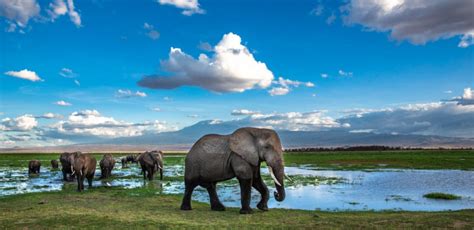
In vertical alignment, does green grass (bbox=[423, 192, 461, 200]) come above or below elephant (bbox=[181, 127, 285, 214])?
below

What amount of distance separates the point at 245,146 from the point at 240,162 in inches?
24.3

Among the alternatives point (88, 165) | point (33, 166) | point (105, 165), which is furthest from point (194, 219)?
point (33, 166)

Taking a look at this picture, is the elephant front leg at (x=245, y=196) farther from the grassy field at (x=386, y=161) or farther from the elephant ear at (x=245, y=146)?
the grassy field at (x=386, y=161)

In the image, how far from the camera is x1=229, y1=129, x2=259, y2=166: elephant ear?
14.6 meters

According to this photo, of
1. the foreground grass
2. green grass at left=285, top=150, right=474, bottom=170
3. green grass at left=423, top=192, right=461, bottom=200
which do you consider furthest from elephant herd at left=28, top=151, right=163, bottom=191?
green grass at left=285, top=150, right=474, bottom=170

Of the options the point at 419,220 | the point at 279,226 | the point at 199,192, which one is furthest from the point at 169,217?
the point at 199,192

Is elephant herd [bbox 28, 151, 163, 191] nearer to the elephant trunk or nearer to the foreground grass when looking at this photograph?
the foreground grass

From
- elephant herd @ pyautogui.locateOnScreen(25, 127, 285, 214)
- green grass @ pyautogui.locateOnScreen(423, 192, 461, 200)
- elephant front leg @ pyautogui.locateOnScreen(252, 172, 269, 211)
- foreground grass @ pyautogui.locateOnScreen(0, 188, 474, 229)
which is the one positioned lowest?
green grass @ pyautogui.locateOnScreen(423, 192, 461, 200)

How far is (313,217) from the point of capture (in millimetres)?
13328

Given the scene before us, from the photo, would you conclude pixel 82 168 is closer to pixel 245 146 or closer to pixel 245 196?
pixel 245 146

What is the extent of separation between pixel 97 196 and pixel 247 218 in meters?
10.6

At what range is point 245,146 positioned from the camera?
14781mm

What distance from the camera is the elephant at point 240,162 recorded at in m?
14.4

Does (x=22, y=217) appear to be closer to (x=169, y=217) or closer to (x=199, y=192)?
(x=169, y=217)
